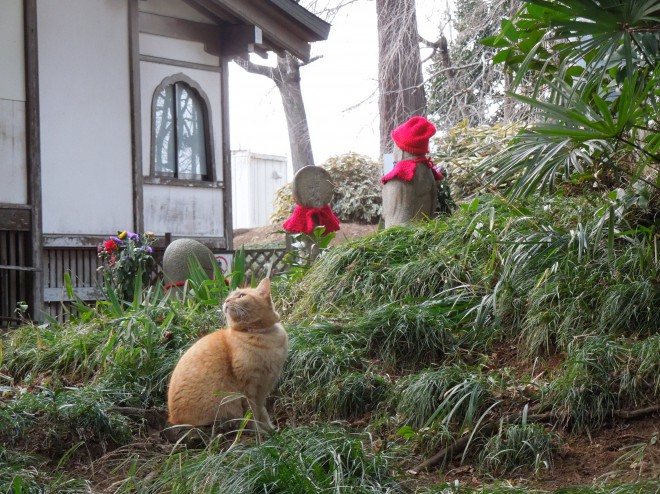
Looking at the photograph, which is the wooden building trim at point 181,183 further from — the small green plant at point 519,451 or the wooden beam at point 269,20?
the small green plant at point 519,451

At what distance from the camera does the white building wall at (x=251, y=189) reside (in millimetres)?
29484

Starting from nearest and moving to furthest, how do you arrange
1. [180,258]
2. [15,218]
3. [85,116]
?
1. [180,258]
2. [15,218]
3. [85,116]

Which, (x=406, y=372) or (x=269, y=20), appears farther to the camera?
(x=269, y=20)

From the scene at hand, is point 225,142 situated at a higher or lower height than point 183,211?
higher

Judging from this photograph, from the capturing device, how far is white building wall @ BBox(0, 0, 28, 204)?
11.1m

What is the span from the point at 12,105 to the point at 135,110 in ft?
6.13

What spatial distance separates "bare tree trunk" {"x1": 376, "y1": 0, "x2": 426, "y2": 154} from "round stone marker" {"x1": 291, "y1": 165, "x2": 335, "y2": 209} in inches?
267

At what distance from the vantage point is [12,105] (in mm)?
11164

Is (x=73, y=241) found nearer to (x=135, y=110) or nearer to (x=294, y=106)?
(x=135, y=110)

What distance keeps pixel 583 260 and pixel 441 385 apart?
184 centimetres

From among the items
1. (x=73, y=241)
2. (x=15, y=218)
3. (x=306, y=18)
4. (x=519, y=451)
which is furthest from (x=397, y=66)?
(x=519, y=451)

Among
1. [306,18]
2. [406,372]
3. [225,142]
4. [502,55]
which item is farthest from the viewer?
[225,142]

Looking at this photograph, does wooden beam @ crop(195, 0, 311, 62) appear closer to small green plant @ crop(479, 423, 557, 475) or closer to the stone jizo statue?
the stone jizo statue

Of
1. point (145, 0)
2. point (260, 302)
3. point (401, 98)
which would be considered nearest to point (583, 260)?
point (260, 302)
